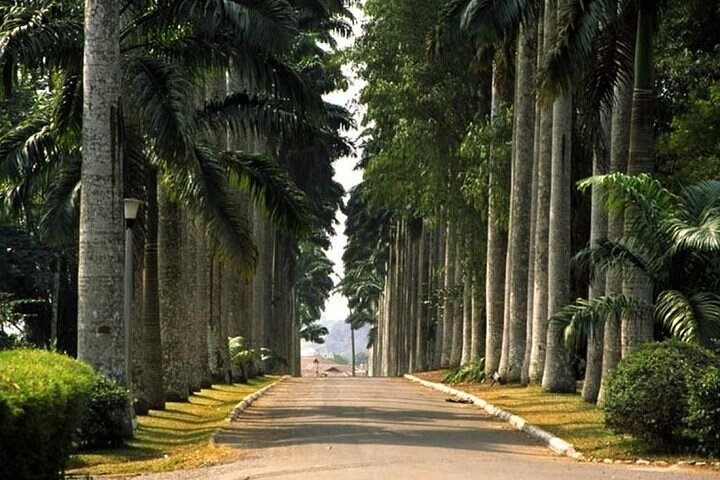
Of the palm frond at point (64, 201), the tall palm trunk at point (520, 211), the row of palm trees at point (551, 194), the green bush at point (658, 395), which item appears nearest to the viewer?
the green bush at point (658, 395)

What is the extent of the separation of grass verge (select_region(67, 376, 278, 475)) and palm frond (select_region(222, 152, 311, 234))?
12.9 feet

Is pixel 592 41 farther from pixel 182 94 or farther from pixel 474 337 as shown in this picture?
pixel 474 337

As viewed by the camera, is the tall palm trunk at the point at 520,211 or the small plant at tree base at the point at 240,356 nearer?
the tall palm trunk at the point at 520,211

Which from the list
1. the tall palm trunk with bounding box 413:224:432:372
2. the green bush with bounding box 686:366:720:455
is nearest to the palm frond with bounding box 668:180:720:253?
the green bush with bounding box 686:366:720:455

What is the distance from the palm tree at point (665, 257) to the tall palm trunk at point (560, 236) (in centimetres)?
786

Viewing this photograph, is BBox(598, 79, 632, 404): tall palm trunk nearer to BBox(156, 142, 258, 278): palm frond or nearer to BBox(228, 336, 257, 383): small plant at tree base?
BBox(156, 142, 258, 278): palm frond

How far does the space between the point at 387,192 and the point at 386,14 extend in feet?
20.3

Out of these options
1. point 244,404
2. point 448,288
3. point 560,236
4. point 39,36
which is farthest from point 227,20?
point 448,288

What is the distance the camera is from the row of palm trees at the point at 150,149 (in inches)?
763

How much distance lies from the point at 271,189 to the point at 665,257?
27.9 ft

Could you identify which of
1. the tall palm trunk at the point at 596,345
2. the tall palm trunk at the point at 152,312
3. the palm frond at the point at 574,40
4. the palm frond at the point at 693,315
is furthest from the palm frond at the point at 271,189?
the palm frond at the point at 693,315

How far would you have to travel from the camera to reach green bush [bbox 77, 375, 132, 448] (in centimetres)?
1805

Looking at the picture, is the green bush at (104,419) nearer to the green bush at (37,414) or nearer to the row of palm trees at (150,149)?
the row of palm trees at (150,149)

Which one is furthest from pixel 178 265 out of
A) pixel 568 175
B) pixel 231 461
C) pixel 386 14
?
pixel 386 14
